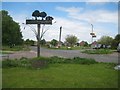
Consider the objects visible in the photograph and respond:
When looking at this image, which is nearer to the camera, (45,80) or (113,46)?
(45,80)

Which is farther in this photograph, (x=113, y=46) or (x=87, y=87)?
(x=113, y=46)

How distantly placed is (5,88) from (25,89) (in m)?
0.78

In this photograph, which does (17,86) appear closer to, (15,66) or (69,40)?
(15,66)

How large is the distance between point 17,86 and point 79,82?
8.22 ft

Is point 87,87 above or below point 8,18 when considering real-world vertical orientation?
below

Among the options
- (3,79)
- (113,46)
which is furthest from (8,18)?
(3,79)

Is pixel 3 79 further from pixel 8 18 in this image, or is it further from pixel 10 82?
pixel 8 18

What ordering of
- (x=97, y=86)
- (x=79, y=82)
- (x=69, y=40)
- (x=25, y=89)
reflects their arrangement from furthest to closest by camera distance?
(x=69, y=40) → (x=79, y=82) → (x=97, y=86) → (x=25, y=89)

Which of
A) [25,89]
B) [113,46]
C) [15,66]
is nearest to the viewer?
[25,89]

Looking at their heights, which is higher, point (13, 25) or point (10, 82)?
point (13, 25)

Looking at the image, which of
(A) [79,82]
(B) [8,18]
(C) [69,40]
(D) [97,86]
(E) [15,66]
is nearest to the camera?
(D) [97,86]

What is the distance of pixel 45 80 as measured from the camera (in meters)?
10.9

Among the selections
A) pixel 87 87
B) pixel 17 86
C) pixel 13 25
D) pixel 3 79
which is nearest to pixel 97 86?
pixel 87 87

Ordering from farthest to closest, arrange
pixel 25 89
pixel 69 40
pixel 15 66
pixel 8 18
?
pixel 69 40
pixel 8 18
pixel 15 66
pixel 25 89
